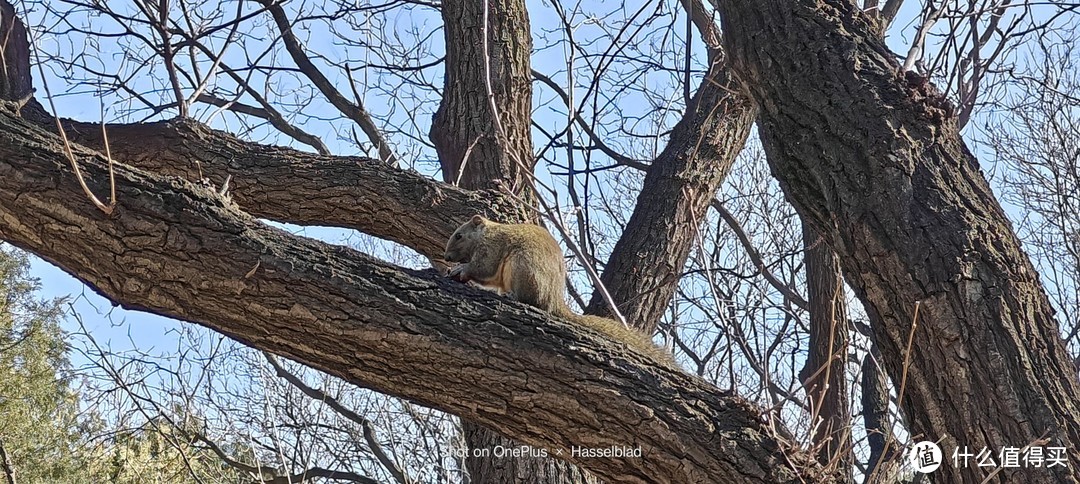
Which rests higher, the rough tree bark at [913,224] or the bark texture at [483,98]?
the bark texture at [483,98]

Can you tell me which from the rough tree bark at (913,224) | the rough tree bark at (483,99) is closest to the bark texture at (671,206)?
the rough tree bark at (483,99)

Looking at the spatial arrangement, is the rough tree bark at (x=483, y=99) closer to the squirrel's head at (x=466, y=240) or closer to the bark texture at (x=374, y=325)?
the squirrel's head at (x=466, y=240)

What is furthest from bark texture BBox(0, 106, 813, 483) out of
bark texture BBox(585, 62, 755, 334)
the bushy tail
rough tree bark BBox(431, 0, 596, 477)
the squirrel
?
rough tree bark BBox(431, 0, 596, 477)

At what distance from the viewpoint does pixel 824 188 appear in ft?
8.63

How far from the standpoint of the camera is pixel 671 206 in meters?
4.89

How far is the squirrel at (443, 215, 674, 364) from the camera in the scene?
13.9 ft

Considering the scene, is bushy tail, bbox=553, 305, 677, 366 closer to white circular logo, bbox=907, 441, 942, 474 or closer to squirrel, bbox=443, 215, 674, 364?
squirrel, bbox=443, 215, 674, 364

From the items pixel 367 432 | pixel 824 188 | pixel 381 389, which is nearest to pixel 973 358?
pixel 824 188

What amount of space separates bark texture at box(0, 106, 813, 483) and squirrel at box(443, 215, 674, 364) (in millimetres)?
1364

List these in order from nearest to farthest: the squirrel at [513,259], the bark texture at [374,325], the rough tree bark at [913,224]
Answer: the rough tree bark at [913,224]
the bark texture at [374,325]
the squirrel at [513,259]

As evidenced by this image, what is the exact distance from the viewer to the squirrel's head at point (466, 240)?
14.2 ft

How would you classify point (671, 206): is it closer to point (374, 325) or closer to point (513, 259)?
point (513, 259)

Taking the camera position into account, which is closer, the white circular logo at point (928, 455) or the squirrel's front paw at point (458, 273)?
the white circular logo at point (928, 455)

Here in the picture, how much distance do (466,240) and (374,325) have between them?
5.40 ft
